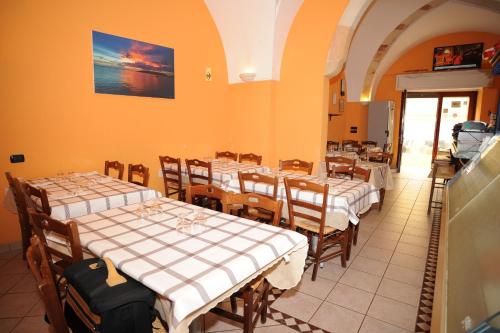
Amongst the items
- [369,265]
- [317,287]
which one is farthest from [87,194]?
[369,265]

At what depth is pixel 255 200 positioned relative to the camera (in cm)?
217

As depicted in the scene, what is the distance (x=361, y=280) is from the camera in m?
2.70

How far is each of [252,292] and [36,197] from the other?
1.96 metres

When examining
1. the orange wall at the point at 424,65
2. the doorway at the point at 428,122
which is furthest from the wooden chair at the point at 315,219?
the orange wall at the point at 424,65

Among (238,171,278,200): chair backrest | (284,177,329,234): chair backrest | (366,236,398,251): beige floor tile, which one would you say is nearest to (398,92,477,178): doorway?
(366,236,398,251): beige floor tile

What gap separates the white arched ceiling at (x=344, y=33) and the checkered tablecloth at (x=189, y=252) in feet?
10.8

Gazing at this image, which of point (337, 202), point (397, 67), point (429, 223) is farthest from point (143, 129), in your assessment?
point (397, 67)

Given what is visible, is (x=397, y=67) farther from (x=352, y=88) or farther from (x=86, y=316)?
(x=86, y=316)

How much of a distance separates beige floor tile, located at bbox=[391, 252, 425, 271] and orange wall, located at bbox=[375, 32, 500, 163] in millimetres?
7115

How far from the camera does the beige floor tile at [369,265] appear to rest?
9.41ft

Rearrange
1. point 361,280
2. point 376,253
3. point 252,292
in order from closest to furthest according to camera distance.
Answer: point 252,292 < point 361,280 < point 376,253

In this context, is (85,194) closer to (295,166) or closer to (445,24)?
(295,166)

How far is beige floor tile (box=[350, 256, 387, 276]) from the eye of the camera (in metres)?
2.87

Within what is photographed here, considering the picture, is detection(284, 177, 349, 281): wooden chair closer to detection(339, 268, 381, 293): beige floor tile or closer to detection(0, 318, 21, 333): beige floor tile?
detection(339, 268, 381, 293): beige floor tile
